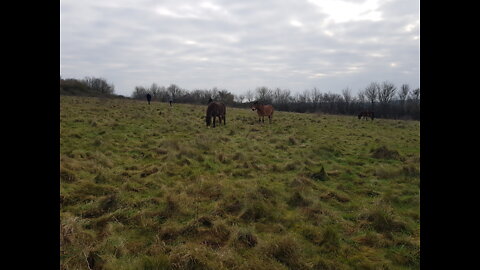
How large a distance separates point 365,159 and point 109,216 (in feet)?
31.1

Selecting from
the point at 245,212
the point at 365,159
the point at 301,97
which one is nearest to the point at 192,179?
the point at 245,212
